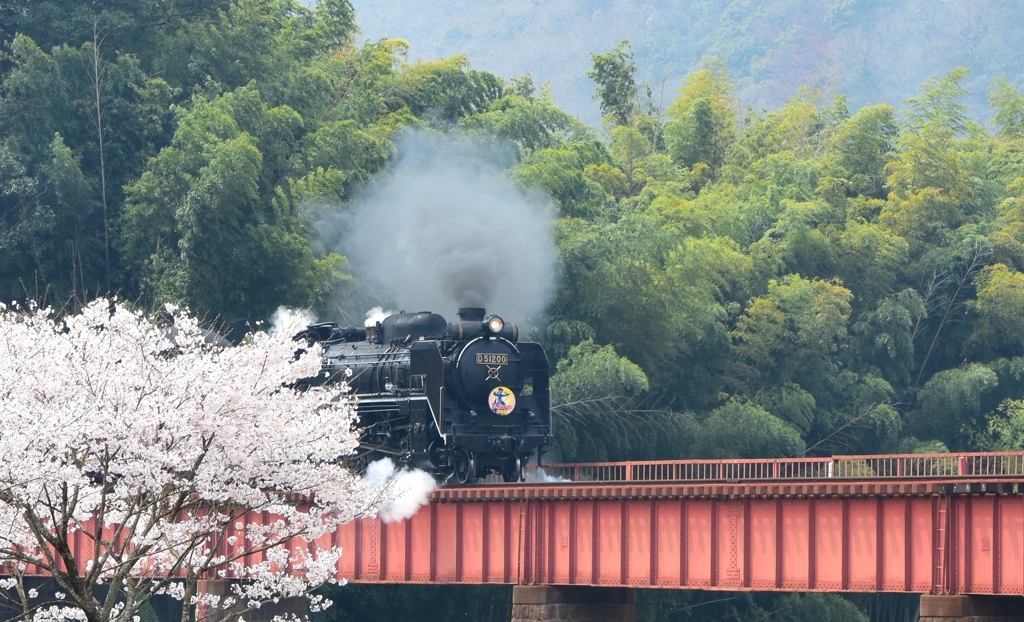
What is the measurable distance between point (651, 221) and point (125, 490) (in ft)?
176

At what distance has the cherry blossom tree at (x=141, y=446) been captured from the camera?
26.1 meters

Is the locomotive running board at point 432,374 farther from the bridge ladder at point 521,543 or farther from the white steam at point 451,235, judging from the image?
the white steam at point 451,235

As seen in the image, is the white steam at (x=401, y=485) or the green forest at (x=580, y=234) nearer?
the white steam at (x=401, y=485)

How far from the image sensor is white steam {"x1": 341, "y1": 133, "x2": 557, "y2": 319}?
60.1 m

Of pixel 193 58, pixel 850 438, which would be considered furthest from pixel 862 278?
pixel 193 58

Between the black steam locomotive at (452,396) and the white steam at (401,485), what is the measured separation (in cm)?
39

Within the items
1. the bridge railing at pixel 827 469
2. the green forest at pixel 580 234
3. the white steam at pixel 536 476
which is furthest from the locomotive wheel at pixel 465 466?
the green forest at pixel 580 234

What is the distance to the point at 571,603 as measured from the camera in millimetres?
42344

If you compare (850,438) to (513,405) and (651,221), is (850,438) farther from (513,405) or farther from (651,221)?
(513,405)

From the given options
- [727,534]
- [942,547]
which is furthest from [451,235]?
[942,547]

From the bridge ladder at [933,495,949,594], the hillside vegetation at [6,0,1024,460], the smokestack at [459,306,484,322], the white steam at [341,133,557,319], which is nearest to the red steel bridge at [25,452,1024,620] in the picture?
the bridge ladder at [933,495,949,594]

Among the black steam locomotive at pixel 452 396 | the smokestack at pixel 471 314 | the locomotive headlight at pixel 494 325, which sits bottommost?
the black steam locomotive at pixel 452 396

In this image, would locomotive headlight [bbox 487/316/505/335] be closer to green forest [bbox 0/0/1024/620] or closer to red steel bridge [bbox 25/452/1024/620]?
red steel bridge [bbox 25/452/1024/620]

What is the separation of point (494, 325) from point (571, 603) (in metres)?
7.94
